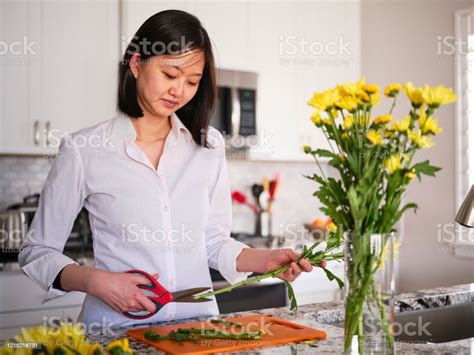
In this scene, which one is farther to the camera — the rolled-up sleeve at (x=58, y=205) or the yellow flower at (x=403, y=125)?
the rolled-up sleeve at (x=58, y=205)

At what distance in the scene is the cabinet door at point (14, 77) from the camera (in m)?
3.25

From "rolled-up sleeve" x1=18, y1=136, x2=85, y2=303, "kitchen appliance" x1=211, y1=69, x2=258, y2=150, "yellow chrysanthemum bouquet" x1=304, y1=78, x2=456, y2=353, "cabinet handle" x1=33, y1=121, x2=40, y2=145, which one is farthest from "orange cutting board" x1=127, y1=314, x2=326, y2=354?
"kitchen appliance" x1=211, y1=69, x2=258, y2=150

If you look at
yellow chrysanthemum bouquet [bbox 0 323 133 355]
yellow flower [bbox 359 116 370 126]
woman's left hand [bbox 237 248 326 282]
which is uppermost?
yellow flower [bbox 359 116 370 126]

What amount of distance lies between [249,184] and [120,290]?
114 inches

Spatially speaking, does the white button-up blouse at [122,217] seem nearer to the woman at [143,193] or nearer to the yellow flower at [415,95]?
the woman at [143,193]

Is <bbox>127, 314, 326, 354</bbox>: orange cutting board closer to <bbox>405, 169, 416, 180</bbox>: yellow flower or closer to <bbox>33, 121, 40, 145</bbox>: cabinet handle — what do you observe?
<bbox>405, 169, 416, 180</bbox>: yellow flower

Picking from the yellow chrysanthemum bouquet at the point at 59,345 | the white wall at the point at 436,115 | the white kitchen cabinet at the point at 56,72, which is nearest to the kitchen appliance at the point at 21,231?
the white kitchen cabinet at the point at 56,72

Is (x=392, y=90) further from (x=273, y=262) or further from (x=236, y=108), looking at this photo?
(x=236, y=108)

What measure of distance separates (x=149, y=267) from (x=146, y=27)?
68 cm

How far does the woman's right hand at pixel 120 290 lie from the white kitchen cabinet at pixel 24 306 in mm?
1620

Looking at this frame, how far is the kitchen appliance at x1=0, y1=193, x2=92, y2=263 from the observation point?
125 inches

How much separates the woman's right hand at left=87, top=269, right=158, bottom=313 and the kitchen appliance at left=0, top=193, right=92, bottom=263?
1.75 meters

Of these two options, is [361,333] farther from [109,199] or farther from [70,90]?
[70,90]

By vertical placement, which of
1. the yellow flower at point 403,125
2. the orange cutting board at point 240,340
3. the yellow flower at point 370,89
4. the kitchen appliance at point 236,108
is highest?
the kitchen appliance at point 236,108
